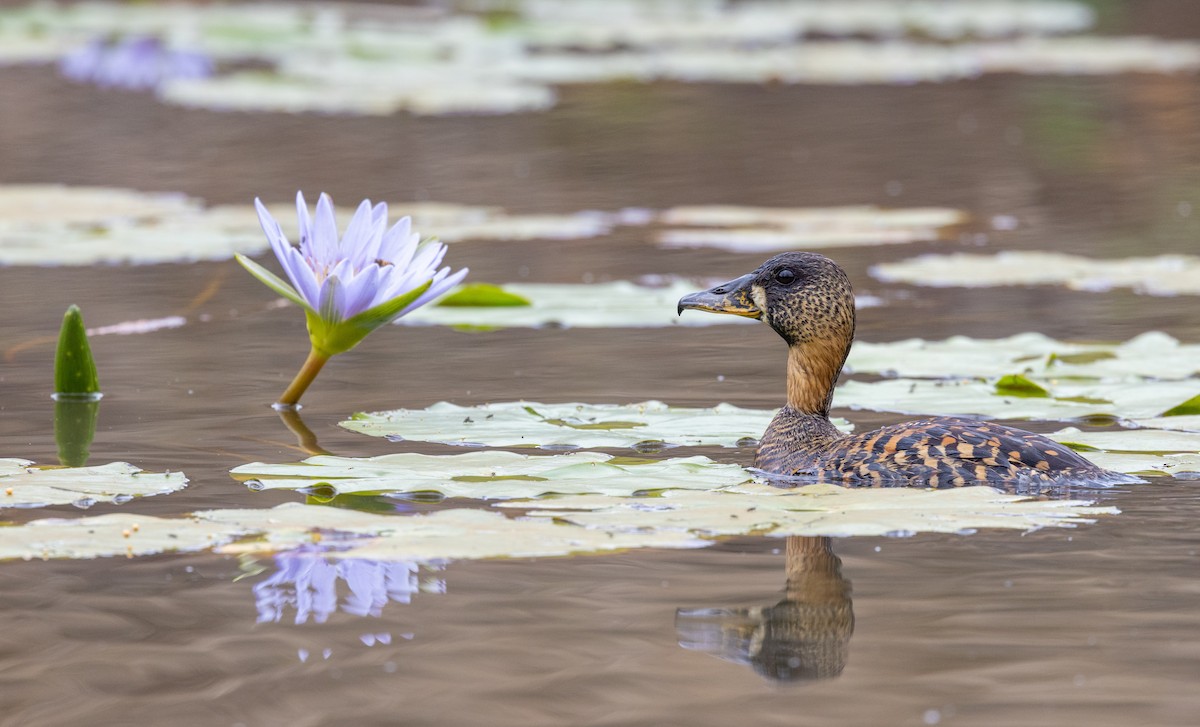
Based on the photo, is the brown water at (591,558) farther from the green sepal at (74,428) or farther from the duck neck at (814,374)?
the duck neck at (814,374)

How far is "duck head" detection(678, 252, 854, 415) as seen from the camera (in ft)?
Result: 17.6

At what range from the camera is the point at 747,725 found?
3145 mm

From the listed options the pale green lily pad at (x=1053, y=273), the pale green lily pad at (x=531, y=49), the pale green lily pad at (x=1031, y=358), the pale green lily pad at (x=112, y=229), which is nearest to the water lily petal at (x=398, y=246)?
the pale green lily pad at (x=1031, y=358)

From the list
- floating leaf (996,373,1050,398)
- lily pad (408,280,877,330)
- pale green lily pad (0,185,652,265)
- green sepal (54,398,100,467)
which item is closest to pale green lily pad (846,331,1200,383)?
Result: floating leaf (996,373,1050,398)

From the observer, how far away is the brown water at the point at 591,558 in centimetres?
331

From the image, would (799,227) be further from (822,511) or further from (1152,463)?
(822,511)

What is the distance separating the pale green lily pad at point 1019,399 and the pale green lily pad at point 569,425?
27cm

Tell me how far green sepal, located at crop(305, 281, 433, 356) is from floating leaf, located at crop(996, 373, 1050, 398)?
1819 millimetres

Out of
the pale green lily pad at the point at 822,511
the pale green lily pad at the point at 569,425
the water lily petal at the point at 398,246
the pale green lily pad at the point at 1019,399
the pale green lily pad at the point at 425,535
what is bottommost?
the pale green lily pad at the point at 425,535

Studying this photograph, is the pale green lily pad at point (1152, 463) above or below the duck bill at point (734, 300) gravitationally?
below

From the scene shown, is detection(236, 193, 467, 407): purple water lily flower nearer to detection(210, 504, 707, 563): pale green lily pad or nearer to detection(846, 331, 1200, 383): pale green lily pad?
detection(210, 504, 707, 563): pale green lily pad

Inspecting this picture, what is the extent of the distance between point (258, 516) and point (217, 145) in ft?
35.4

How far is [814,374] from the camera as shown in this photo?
5383 mm

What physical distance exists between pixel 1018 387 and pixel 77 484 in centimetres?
286
